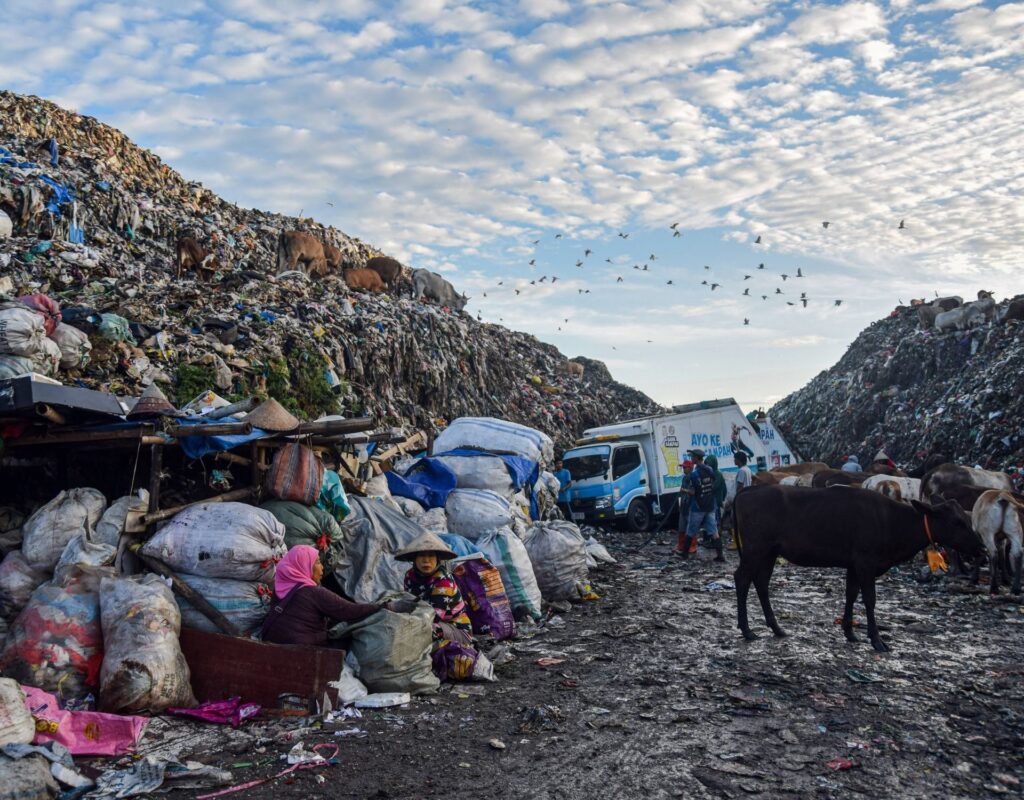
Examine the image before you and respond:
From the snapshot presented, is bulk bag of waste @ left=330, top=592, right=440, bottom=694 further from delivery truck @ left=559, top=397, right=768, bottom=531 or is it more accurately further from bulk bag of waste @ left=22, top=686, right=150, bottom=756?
delivery truck @ left=559, top=397, right=768, bottom=531

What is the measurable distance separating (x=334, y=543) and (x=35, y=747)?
11.9 feet

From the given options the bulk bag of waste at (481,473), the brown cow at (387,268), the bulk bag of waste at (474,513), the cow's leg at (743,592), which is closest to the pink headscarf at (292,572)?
the bulk bag of waste at (474,513)

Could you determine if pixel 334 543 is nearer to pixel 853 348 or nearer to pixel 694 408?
pixel 694 408

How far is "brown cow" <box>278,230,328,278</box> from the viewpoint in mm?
19312

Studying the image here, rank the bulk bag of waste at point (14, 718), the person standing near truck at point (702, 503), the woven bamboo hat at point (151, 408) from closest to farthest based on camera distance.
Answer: the bulk bag of waste at point (14, 718) < the woven bamboo hat at point (151, 408) < the person standing near truck at point (702, 503)

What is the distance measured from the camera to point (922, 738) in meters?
4.83

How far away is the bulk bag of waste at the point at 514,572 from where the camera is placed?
869 centimetres

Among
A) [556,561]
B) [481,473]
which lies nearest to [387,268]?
[481,473]

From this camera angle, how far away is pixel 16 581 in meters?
5.80

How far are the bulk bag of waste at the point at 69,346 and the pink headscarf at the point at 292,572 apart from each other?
3.98 m

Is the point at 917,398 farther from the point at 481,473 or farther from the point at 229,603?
the point at 229,603

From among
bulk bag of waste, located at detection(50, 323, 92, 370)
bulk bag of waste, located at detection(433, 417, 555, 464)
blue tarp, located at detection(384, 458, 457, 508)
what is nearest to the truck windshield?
bulk bag of waste, located at detection(433, 417, 555, 464)

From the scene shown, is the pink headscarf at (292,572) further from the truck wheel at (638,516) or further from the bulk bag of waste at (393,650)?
the truck wheel at (638,516)

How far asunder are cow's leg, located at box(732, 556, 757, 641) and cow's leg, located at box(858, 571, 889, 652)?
3.28ft
